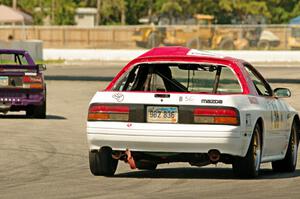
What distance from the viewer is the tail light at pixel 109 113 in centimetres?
1181

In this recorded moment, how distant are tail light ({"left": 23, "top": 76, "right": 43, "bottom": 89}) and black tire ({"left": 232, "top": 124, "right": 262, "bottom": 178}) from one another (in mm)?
10960

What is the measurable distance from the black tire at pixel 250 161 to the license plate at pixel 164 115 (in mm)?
837

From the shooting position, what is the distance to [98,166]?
12312 mm

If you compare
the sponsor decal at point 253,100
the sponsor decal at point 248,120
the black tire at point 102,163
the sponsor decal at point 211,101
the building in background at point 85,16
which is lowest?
the building in background at point 85,16

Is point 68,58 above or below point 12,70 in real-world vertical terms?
below

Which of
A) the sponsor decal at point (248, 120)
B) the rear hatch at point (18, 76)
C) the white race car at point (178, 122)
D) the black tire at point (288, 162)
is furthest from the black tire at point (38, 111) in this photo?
the sponsor decal at point (248, 120)

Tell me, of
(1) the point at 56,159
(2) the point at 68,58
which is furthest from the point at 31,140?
(2) the point at 68,58

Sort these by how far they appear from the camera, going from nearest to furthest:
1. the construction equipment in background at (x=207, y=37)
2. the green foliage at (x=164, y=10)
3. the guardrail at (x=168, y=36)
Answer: the guardrail at (x=168, y=36)
the construction equipment in background at (x=207, y=37)
the green foliage at (x=164, y=10)

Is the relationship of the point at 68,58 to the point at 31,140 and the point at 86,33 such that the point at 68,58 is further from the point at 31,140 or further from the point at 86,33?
the point at 31,140

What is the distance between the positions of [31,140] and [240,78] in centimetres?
637

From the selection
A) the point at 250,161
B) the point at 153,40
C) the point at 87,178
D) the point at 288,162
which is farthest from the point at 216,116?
the point at 153,40

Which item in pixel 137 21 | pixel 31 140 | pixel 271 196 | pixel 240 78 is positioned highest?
pixel 240 78

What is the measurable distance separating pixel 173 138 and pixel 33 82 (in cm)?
1137

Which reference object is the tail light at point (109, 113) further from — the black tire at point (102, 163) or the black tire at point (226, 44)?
the black tire at point (226, 44)
